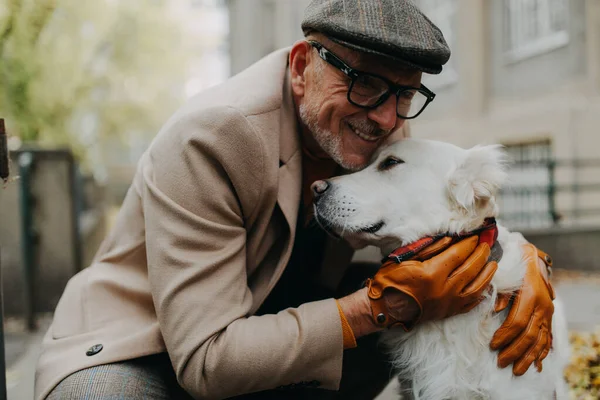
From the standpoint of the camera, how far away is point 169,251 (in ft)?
5.59

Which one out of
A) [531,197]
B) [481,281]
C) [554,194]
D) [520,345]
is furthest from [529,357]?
[531,197]

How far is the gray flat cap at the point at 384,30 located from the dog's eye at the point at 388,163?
347 mm

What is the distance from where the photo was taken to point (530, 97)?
9.05 m

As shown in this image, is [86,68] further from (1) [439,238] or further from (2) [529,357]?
(2) [529,357]

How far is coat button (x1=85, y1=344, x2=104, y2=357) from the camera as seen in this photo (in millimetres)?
1788

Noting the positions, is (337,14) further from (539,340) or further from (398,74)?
(539,340)

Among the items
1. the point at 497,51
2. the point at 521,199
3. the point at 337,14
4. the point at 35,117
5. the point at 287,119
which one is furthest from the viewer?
the point at 497,51

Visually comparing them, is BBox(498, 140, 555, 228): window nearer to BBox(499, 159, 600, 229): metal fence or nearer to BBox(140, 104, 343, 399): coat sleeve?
BBox(499, 159, 600, 229): metal fence

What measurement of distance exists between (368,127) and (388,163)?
17 centimetres

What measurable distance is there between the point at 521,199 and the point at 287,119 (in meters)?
7.01

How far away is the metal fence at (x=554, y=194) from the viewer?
7621mm

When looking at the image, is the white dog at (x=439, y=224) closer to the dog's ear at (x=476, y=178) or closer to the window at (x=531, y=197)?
the dog's ear at (x=476, y=178)

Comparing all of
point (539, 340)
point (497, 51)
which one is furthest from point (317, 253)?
point (497, 51)

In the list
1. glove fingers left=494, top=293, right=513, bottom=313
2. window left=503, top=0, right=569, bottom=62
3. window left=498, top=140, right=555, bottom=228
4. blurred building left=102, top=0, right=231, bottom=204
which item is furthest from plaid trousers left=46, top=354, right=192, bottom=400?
blurred building left=102, top=0, right=231, bottom=204
